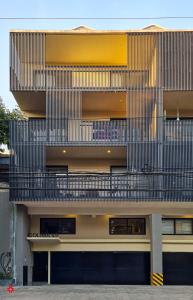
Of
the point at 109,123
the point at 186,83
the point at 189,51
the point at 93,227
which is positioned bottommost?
the point at 93,227

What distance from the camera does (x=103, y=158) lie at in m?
29.1

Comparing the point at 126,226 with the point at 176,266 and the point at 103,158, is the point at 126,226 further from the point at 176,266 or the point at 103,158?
the point at 103,158

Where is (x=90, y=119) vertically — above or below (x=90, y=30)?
below

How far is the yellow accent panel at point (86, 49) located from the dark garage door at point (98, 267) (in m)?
11.4

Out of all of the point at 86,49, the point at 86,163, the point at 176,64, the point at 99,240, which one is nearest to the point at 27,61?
the point at 86,49

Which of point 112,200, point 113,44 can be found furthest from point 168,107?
point 112,200

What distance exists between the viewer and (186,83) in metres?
26.7

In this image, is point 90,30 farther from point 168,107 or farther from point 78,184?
point 78,184

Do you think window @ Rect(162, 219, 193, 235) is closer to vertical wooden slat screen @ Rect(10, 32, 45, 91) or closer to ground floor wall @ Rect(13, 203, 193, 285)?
ground floor wall @ Rect(13, 203, 193, 285)

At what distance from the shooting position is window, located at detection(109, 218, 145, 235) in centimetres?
2873

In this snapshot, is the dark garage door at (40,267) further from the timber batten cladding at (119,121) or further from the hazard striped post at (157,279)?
the hazard striped post at (157,279)

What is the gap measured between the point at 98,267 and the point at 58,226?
3349mm

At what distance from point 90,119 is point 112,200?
19.8 ft

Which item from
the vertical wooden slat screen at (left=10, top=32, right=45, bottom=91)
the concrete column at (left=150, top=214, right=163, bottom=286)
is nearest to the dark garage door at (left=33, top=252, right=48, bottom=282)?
the concrete column at (left=150, top=214, right=163, bottom=286)
